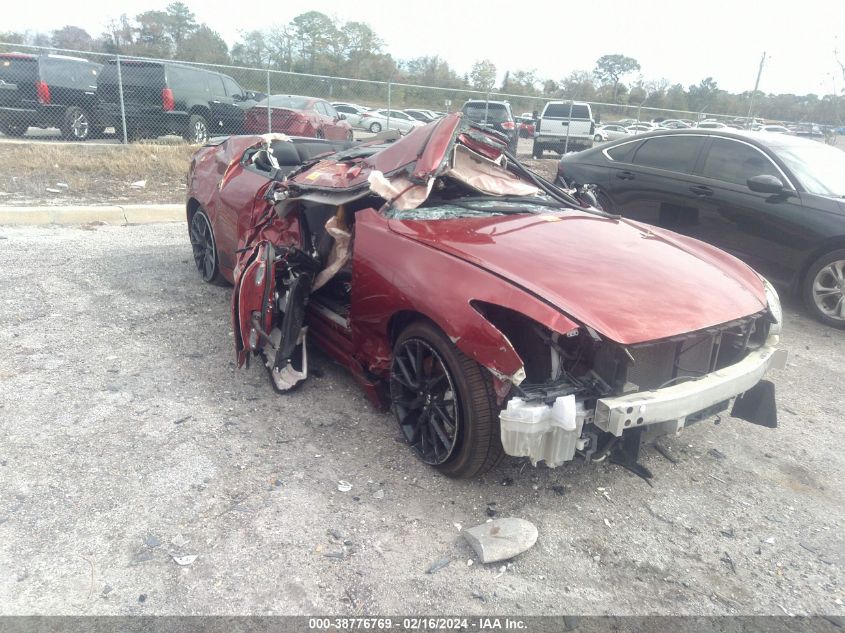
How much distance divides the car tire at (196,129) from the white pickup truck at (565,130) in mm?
9563

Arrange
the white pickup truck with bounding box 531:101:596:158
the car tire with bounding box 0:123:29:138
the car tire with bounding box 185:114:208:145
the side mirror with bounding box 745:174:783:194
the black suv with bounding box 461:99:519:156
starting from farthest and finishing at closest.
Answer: the white pickup truck with bounding box 531:101:596:158
the black suv with bounding box 461:99:519:156
the car tire with bounding box 185:114:208:145
the car tire with bounding box 0:123:29:138
the side mirror with bounding box 745:174:783:194

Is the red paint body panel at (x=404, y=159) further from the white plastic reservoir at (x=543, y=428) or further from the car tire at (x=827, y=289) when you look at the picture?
the car tire at (x=827, y=289)

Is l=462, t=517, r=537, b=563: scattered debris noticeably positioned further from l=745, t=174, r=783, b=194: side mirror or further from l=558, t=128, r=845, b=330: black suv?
l=745, t=174, r=783, b=194: side mirror

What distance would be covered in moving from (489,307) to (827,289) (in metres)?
4.26

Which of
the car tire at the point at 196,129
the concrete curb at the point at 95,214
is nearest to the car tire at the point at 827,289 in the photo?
the concrete curb at the point at 95,214

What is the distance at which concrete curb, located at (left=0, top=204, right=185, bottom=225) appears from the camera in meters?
7.55

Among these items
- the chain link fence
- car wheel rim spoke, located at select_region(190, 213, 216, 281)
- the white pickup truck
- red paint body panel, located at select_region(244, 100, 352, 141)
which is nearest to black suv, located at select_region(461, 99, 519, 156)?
the white pickup truck

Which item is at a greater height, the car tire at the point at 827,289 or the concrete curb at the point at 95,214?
the car tire at the point at 827,289

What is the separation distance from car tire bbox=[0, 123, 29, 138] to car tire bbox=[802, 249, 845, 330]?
13.9 m

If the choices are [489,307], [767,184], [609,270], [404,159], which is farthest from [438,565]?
[767,184]

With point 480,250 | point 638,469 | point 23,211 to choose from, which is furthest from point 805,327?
point 23,211

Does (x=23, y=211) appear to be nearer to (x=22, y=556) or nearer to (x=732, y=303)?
(x=22, y=556)

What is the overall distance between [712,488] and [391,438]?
1658mm

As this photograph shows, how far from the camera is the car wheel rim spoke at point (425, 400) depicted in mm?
2939
